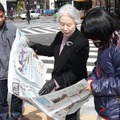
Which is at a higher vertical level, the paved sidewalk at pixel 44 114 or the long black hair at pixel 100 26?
the long black hair at pixel 100 26

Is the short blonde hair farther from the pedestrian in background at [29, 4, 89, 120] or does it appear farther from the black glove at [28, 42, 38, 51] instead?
the black glove at [28, 42, 38, 51]

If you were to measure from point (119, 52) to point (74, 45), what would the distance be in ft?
2.11

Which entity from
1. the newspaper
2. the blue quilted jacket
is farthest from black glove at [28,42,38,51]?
the blue quilted jacket

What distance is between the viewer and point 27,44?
271cm

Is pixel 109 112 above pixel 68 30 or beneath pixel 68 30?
beneath

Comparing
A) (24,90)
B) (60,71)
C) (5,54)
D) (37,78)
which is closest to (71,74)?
(60,71)

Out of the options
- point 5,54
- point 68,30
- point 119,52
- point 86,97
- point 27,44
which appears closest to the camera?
point 119,52

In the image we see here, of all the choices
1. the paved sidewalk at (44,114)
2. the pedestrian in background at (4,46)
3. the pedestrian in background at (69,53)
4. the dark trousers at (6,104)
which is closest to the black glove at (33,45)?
the pedestrian in background at (69,53)

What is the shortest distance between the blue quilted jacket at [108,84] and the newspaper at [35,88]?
0.10 m

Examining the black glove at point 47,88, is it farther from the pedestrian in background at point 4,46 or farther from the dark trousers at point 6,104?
the dark trousers at point 6,104

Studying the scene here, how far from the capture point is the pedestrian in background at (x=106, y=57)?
6.22 ft

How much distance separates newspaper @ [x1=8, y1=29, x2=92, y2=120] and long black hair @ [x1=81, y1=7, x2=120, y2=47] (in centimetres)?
29

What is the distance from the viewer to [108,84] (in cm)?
190

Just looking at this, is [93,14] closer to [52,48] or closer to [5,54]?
[52,48]
